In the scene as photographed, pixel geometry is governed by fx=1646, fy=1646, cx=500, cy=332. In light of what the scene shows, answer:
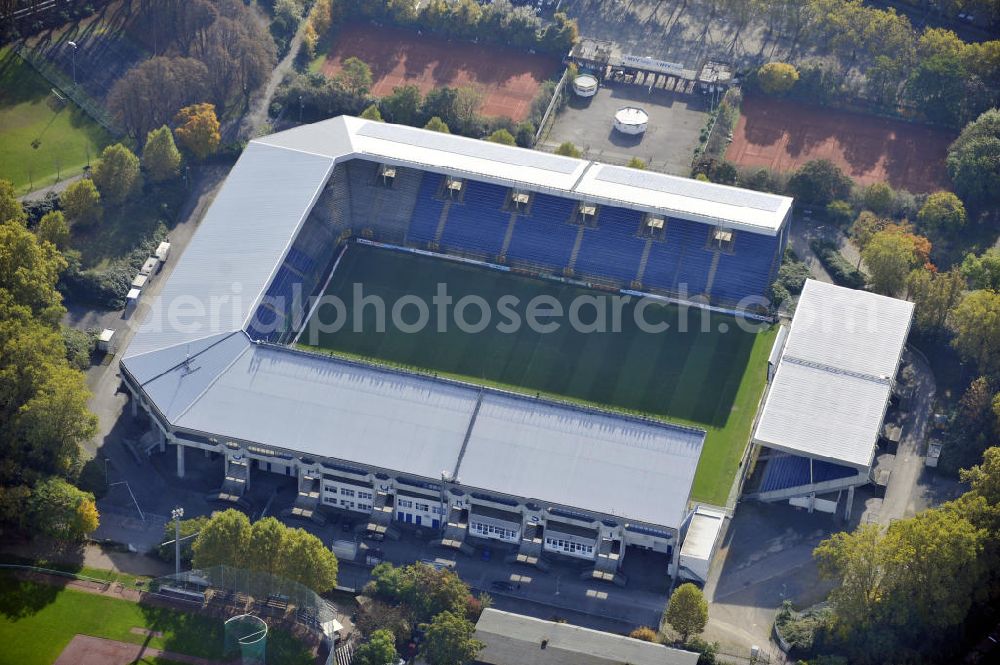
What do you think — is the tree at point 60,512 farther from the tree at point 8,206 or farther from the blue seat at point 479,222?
the blue seat at point 479,222

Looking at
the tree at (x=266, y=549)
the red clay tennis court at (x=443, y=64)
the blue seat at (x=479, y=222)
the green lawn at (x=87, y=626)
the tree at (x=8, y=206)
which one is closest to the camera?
the green lawn at (x=87, y=626)

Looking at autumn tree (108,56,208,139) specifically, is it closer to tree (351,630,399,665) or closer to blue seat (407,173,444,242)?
blue seat (407,173,444,242)

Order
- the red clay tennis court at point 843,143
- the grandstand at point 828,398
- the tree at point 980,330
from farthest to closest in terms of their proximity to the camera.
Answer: the red clay tennis court at point 843,143 < the tree at point 980,330 < the grandstand at point 828,398

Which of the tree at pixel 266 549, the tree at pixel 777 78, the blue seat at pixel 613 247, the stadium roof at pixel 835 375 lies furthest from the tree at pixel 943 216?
the tree at pixel 266 549

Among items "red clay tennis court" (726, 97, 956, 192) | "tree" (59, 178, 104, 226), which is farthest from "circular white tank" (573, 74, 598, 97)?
"tree" (59, 178, 104, 226)

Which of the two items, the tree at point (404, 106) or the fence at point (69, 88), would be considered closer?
the fence at point (69, 88)
